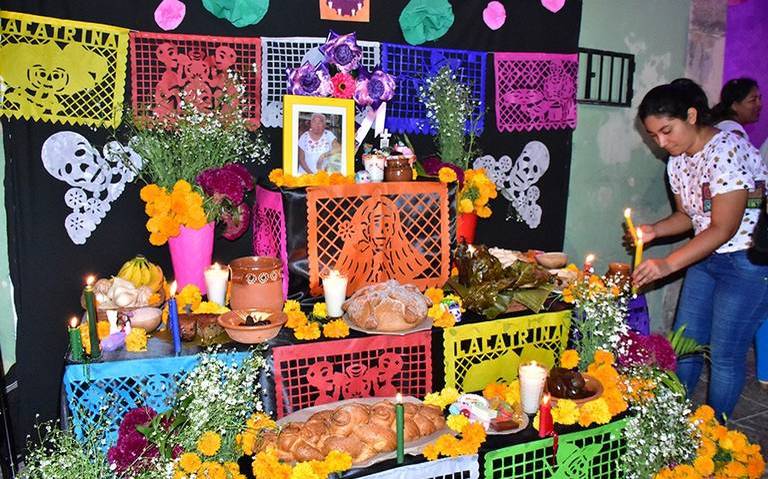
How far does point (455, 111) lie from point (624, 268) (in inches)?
49.6

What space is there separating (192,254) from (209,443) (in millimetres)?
1084

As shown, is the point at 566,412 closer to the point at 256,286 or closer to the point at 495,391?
the point at 495,391

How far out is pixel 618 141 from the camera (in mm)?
4730

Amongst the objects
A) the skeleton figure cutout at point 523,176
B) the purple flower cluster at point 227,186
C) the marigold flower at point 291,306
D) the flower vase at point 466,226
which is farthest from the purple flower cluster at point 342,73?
the skeleton figure cutout at point 523,176

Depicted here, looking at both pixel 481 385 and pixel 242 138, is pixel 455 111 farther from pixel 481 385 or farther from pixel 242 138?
pixel 481 385

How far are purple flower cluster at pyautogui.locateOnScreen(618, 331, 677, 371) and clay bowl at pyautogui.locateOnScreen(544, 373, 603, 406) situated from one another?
0.25 metres

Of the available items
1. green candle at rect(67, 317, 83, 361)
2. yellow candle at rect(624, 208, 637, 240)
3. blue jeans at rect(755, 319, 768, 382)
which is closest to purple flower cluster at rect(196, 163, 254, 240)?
green candle at rect(67, 317, 83, 361)

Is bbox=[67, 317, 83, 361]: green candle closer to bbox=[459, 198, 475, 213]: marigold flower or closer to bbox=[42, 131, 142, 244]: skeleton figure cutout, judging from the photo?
bbox=[42, 131, 142, 244]: skeleton figure cutout

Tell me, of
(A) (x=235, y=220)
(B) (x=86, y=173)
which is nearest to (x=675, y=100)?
(A) (x=235, y=220)

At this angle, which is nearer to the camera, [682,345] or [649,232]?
[682,345]

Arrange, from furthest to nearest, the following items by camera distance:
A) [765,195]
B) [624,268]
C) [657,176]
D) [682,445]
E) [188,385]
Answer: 1. [657,176]
2. [765,195]
3. [624,268]
4. [682,445]
5. [188,385]

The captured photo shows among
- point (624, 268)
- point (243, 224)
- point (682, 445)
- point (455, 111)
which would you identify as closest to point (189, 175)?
point (243, 224)

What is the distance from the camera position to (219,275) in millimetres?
2709

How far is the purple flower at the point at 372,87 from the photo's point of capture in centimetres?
314
